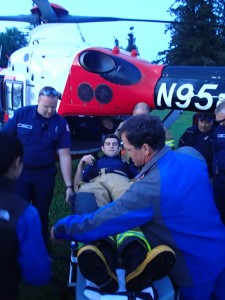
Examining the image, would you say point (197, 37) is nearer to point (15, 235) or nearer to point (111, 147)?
point (111, 147)

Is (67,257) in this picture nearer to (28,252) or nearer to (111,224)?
(111,224)

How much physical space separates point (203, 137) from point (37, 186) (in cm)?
213

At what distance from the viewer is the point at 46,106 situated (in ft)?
12.8

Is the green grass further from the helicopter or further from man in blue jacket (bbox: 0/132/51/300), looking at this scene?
the helicopter

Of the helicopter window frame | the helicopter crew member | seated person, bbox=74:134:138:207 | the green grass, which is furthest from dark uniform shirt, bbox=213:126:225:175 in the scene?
the helicopter window frame

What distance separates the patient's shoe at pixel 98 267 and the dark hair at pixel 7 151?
0.65 m

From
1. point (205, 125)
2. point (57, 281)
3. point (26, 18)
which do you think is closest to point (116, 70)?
Answer: point (205, 125)

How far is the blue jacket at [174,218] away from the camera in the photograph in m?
2.17

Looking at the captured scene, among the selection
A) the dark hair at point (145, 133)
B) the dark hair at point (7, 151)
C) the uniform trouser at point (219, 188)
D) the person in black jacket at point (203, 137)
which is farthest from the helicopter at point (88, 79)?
the dark hair at point (7, 151)

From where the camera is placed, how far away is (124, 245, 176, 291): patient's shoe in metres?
2.13

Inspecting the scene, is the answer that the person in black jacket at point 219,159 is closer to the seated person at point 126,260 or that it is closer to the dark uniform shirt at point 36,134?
the dark uniform shirt at point 36,134

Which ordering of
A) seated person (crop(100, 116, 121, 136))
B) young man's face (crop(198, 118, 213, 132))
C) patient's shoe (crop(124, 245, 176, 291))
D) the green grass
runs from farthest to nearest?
seated person (crop(100, 116, 121, 136)), young man's face (crop(198, 118, 213, 132)), the green grass, patient's shoe (crop(124, 245, 176, 291))

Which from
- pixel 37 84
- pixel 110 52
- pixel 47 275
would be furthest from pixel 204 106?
pixel 47 275

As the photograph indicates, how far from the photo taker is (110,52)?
6.27m
